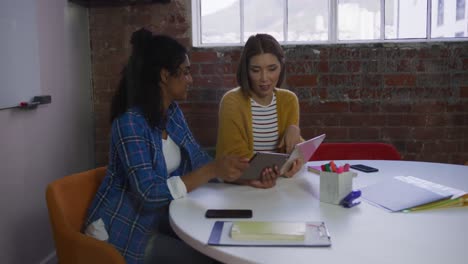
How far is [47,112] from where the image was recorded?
8.45ft

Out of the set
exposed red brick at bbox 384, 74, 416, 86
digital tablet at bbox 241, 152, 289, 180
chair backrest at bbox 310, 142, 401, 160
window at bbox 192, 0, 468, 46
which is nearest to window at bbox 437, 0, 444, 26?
window at bbox 192, 0, 468, 46

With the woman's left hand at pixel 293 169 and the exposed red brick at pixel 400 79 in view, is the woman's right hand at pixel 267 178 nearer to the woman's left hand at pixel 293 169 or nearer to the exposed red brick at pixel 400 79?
the woman's left hand at pixel 293 169

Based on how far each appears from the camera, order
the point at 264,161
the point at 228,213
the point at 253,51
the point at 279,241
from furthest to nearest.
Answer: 1. the point at 253,51
2. the point at 264,161
3. the point at 228,213
4. the point at 279,241

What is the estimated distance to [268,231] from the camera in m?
1.18

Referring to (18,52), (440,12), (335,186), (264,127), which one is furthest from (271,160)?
(440,12)

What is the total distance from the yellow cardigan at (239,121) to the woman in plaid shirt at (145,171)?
1.62 ft

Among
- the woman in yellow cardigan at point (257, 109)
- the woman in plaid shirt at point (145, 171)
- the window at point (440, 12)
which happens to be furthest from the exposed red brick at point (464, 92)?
the woman in plaid shirt at point (145, 171)

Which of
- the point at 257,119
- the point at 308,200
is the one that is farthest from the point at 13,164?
the point at 308,200

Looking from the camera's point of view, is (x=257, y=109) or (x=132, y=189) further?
(x=257, y=109)

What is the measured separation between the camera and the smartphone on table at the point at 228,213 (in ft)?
4.43

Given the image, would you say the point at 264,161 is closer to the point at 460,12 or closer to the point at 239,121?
the point at 239,121

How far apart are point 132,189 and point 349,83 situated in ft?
5.97

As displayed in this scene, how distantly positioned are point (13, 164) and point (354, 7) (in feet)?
7.56

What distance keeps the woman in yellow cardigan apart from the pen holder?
2.37ft
